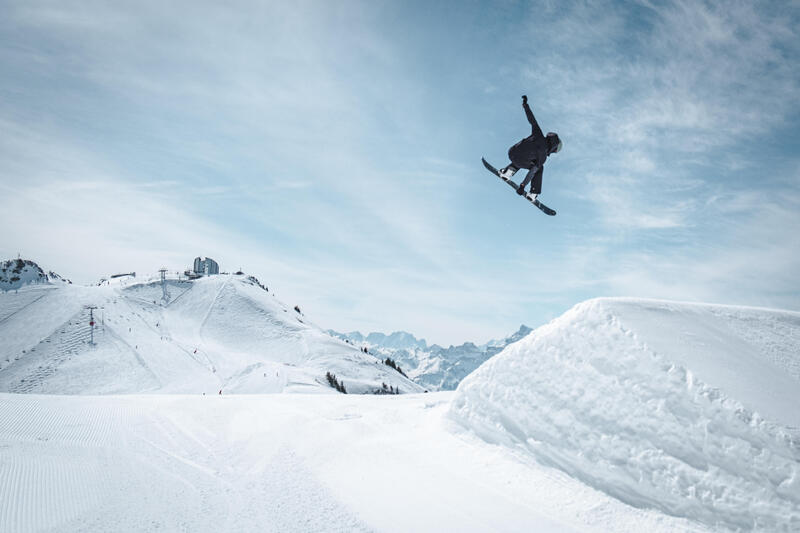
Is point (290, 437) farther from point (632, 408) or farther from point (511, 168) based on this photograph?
point (511, 168)

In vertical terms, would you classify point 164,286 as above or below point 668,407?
above

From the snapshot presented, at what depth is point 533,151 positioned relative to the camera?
1395cm

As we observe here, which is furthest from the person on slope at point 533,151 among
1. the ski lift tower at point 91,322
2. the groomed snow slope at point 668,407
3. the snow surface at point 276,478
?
the ski lift tower at point 91,322

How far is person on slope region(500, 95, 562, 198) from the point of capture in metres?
13.5

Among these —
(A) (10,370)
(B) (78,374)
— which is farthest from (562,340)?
(A) (10,370)

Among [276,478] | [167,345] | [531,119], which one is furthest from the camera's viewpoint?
[167,345]

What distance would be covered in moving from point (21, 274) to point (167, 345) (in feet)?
330

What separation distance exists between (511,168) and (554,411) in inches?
385

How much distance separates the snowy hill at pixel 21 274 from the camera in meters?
127

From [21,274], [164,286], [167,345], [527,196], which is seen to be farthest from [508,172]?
[21,274]

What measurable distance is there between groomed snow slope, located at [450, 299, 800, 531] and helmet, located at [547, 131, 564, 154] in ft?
20.5

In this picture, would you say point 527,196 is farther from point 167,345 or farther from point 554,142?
point 167,345

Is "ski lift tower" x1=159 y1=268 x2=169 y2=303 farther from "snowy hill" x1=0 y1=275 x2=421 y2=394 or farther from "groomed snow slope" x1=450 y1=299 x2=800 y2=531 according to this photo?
"groomed snow slope" x1=450 y1=299 x2=800 y2=531

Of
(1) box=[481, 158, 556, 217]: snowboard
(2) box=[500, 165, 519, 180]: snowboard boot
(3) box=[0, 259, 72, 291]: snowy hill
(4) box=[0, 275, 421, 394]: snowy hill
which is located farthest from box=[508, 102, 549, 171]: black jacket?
(3) box=[0, 259, 72, 291]: snowy hill
